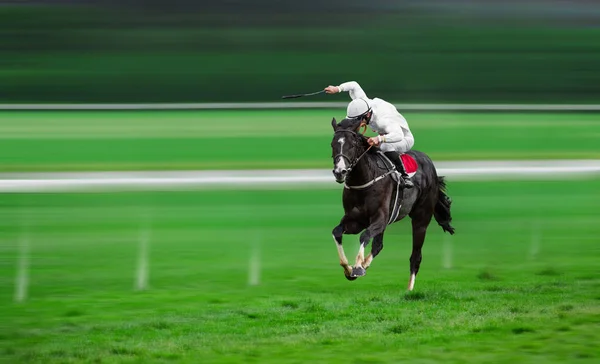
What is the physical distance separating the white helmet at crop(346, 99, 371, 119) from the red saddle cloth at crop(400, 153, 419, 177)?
0.82 metres

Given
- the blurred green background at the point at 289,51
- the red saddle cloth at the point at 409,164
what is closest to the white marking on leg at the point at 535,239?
the red saddle cloth at the point at 409,164

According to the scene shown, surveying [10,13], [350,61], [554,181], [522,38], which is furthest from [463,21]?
[554,181]

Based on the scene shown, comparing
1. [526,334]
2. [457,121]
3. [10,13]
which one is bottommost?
[526,334]

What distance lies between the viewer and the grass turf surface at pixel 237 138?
17.7 m

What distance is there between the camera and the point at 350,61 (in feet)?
83.7

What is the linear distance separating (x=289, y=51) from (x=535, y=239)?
1673 centimetres

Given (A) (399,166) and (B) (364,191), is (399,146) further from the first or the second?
(B) (364,191)

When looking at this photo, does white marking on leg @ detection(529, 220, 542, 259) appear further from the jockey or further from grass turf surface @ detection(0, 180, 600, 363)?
the jockey

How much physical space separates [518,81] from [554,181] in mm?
11835

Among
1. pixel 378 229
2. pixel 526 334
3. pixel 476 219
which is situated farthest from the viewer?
pixel 476 219

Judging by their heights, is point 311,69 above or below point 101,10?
below

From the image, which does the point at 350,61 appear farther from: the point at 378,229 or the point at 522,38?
the point at 378,229

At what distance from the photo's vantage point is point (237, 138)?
19.8 meters

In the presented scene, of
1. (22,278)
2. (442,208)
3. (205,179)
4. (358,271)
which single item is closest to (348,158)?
(358,271)
